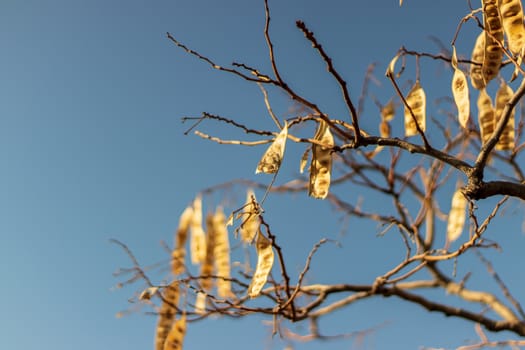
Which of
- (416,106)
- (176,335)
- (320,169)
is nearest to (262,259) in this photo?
(320,169)

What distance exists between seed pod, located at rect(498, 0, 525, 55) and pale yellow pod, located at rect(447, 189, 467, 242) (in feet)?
2.87

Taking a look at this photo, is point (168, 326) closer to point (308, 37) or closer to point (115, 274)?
point (115, 274)

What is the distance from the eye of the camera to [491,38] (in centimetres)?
169

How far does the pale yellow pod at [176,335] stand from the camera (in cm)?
253

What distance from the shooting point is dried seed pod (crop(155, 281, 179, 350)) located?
102 inches

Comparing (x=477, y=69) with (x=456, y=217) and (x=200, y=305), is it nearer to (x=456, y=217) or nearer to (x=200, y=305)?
(x=456, y=217)

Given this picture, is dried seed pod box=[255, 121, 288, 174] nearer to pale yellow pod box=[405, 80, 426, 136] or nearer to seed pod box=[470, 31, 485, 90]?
pale yellow pod box=[405, 80, 426, 136]

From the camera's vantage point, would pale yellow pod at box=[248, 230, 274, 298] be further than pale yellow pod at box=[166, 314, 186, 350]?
No

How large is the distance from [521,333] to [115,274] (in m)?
2.11

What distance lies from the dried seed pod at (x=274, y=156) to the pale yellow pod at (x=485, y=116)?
0.80 meters

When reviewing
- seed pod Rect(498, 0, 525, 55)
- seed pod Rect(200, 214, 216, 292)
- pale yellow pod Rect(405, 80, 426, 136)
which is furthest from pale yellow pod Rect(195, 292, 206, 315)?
seed pod Rect(498, 0, 525, 55)

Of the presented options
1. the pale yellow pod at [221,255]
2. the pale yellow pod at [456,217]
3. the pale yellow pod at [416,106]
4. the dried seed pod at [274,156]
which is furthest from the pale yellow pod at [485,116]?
the pale yellow pod at [221,255]

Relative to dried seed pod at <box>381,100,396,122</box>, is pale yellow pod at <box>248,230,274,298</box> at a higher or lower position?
lower

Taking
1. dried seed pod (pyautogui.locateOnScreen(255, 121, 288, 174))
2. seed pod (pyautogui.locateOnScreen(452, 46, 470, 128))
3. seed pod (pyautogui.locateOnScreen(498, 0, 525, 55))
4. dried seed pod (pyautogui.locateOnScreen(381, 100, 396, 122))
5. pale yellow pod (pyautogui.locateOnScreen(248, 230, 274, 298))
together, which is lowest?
pale yellow pod (pyautogui.locateOnScreen(248, 230, 274, 298))
